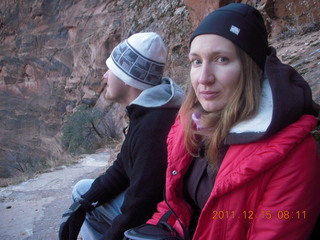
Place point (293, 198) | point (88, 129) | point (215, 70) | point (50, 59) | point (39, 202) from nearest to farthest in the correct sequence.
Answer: point (293, 198)
point (215, 70)
point (39, 202)
point (88, 129)
point (50, 59)

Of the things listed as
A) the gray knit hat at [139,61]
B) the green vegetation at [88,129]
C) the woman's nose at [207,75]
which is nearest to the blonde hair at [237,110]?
the woman's nose at [207,75]

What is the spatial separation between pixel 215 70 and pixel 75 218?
1.41m

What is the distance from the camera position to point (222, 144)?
1351 millimetres

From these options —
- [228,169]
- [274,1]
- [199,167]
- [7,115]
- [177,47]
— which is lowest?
[7,115]

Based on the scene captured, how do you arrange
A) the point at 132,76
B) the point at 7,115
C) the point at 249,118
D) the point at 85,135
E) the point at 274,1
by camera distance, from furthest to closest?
the point at 7,115, the point at 85,135, the point at 274,1, the point at 132,76, the point at 249,118

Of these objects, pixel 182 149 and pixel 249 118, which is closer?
pixel 249 118

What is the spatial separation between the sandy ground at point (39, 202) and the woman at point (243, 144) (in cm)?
272

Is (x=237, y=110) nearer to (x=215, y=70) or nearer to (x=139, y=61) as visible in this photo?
(x=215, y=70)

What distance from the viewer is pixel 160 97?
199 cm

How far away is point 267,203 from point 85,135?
449 inches

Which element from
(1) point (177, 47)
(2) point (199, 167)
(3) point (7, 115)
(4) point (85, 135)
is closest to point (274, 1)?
(1) point (177, 47)

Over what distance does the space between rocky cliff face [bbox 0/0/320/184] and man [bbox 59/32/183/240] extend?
27.4ft

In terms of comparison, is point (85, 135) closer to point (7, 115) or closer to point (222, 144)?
point (7, 115)

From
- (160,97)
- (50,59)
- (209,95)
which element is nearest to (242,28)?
(209,95)
